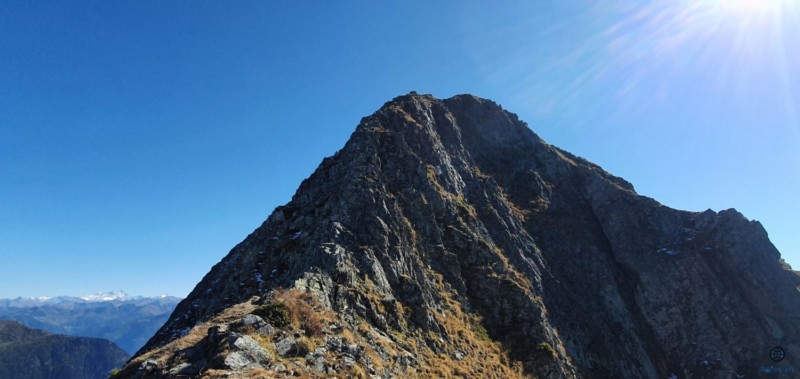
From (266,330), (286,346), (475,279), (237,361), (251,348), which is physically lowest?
(237,361)

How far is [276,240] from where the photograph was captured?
1860 inches

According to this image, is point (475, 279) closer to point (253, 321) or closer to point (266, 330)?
point (266, 330)

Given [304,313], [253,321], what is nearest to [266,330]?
[253,321]

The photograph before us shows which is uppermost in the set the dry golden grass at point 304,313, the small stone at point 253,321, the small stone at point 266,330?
the dry golden grass at point 304,313

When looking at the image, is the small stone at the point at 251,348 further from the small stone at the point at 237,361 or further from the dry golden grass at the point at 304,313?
the dry golden grass at the point at 304,313

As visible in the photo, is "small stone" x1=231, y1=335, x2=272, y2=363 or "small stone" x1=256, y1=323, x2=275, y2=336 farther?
"small stone" x1=256, y1=323, x2=275, y2=336

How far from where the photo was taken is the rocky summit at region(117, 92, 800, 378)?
26359 mm

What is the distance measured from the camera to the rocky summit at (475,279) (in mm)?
26359

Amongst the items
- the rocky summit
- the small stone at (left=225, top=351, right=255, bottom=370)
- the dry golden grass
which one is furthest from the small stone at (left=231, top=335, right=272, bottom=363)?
the dry golden grass

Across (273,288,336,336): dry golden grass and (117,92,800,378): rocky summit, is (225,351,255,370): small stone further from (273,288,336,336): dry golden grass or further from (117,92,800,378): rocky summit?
(273,288,336,336): dry golden grass

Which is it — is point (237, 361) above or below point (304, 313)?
below

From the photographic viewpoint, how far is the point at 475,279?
5053cm

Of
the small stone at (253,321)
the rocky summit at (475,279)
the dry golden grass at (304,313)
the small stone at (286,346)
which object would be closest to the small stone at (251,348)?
the rocky summit at (475,279)

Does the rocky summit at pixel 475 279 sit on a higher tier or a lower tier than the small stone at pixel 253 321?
higher
